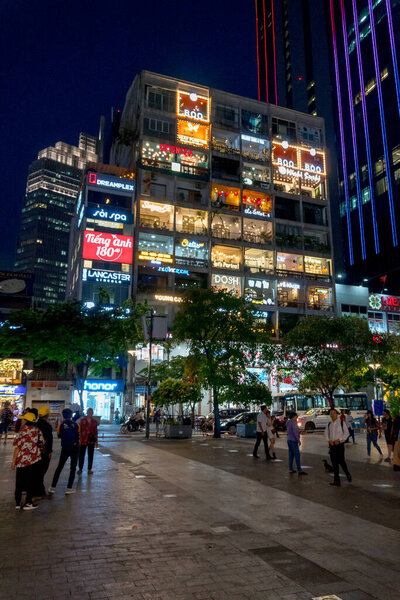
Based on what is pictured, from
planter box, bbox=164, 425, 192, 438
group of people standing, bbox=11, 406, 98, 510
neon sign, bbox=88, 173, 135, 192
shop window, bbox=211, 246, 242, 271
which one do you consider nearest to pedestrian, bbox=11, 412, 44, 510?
group of people standing, bbox=11, 406, 98, 510

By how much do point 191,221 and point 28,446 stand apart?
45.1 meters

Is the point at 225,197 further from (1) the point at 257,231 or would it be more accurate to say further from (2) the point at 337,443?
(2) the point at 337,443

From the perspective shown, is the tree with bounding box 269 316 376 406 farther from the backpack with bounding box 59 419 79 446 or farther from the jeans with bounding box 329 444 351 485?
the backpack with bounding box 59 419 79 446

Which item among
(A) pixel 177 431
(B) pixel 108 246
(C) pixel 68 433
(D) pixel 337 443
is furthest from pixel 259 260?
(C) pixel 68 433

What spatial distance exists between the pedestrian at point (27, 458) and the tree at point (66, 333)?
17.8m

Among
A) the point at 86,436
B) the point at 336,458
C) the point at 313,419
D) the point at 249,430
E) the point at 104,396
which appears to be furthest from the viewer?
the point at 104,396

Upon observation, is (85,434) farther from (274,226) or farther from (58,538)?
(274,226)

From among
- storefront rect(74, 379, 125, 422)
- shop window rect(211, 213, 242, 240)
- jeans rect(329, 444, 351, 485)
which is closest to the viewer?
jeans rect(329, 444, 351, 485)

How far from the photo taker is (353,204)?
3118 inches

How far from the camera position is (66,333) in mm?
26594

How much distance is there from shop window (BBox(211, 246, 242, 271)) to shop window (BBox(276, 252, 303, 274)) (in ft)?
18.1

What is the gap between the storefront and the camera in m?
42.2

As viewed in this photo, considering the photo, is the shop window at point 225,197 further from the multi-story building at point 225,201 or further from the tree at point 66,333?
the tree at point 66,333

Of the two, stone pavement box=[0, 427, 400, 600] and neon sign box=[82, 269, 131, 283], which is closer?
stone pavement box=[0, 427, 400, 600]
